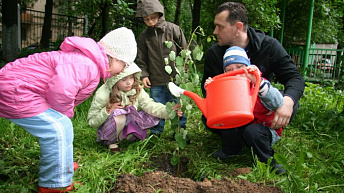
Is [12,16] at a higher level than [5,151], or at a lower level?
higher

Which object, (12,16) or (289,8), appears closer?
(12,16)

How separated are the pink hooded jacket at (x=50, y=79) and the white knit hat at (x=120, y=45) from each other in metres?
0.16

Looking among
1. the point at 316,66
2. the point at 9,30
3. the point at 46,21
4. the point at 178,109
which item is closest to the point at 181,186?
the point at 178,109

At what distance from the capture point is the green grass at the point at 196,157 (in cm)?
183

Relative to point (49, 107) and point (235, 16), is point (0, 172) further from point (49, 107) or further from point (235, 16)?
point (235, 16)

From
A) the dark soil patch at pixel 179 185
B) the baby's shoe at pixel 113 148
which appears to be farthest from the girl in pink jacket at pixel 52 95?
the baby's shoe at pixel 113 148

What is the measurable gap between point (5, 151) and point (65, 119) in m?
0.89

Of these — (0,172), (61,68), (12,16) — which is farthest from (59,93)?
(12,16)

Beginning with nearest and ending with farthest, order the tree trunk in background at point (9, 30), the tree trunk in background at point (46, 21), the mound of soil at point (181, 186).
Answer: the mound of soil at point (181, 186) < the tree trunk in background at point (9, 30) < the tree trunk in background at point (46, 21)

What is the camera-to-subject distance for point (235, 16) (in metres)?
2.38

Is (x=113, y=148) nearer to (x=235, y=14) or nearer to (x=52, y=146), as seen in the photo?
(x=52, y=146)

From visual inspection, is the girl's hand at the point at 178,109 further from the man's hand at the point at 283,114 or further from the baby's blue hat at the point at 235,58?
the man's hand at the point at 283,114

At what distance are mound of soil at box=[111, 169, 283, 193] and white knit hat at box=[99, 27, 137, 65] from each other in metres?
0.80

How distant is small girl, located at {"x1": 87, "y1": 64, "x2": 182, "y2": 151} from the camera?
2422 millimetres
